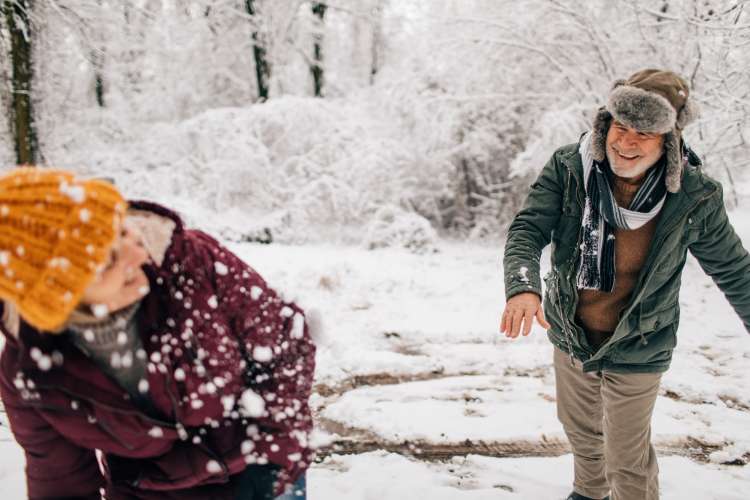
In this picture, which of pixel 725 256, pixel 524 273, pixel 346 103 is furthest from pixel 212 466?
pixel 346 103

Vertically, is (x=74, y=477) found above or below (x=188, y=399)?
below

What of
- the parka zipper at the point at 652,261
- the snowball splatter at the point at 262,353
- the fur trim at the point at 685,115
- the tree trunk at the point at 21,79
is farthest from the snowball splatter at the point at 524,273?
the tree trunk at the point at 21,79

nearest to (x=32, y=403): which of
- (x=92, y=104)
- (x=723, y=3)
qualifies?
(x=723, y=3)

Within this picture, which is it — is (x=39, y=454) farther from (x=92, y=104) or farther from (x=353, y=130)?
(x=92, y=104)

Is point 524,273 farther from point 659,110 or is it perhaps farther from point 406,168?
point 406,168

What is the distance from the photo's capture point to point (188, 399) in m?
1.32

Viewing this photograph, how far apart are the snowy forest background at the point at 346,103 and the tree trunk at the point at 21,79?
5 centimetres

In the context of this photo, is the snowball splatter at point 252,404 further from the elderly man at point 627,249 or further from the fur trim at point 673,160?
the fur trim at point 673,160

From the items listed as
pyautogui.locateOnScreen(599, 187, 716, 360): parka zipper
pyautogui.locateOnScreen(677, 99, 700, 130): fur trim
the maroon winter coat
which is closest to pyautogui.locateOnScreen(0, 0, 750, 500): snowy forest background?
the maroon winter coat

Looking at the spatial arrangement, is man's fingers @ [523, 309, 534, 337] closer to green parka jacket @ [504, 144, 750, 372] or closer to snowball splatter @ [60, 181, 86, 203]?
green parka jacket @ [504, 144, 750, 372]

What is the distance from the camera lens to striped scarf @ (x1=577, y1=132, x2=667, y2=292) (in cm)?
201

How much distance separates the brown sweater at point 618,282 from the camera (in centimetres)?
208

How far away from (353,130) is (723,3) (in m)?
6.89

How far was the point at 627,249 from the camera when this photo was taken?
2.11 meters
